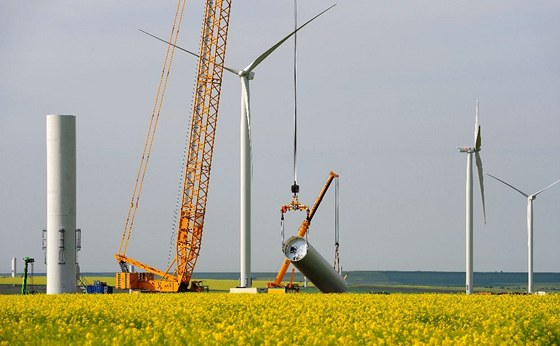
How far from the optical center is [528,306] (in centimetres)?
5200

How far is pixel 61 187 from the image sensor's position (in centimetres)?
6881

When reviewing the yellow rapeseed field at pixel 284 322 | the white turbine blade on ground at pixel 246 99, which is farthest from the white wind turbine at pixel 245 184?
the yellow rapeseed field at pixel 284 322

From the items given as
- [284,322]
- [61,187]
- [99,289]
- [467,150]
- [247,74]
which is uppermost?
[247,74]

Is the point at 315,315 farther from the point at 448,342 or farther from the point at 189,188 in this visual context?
the point at 189,188

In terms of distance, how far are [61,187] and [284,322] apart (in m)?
36.7

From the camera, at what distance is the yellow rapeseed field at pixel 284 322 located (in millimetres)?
29422

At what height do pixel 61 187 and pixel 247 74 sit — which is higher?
pixel 247 74

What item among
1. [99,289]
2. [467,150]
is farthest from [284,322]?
[99,289]

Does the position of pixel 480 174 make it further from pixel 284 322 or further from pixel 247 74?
pixel 284 322

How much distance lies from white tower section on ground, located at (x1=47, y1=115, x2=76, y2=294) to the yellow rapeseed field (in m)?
17.3

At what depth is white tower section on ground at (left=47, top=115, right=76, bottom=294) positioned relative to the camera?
6869cm

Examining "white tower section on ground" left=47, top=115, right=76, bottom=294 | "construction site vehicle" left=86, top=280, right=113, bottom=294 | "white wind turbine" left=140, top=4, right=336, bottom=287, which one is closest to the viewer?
"white tower section on ground" left=47, top=115, right=76, bottom=294

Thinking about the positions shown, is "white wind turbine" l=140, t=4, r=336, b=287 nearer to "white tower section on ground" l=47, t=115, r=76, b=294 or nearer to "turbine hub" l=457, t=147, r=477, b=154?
"white tower section on ground" l=47, t=115, r=76, b=294

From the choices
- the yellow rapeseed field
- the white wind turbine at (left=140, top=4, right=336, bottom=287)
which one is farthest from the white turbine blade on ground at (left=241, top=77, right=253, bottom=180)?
the yellow rapeseed field
